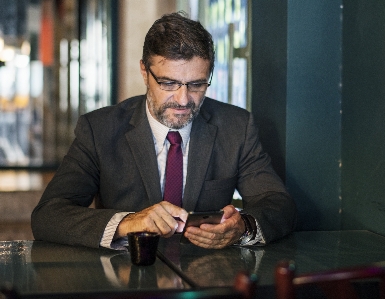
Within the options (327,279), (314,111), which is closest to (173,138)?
(314,111)

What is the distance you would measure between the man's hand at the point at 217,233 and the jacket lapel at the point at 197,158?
46 centimetres

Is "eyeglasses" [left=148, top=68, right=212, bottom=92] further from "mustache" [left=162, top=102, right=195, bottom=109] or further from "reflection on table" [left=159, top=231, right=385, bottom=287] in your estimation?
"reflection on table" [left=159, top=231, right=385, bottom=287]

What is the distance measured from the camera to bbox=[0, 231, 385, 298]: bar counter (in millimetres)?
1621

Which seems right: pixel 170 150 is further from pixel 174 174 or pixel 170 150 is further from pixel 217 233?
pixel 217 233

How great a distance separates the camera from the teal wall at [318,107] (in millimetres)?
2867

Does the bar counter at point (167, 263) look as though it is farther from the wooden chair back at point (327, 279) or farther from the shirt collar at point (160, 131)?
the shirt collar at point (160, 131)

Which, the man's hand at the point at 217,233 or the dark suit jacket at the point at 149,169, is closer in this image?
the man's hand at the point at 217,233

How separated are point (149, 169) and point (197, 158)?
0.71ft

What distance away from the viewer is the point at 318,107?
9.75 ft

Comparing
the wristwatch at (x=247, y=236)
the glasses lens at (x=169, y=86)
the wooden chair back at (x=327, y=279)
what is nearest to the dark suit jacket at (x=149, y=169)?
the wristwatch at (x=247, y=236)

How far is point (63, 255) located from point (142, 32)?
446cm

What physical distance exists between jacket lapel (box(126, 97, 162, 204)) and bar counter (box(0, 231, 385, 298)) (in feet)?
1.04

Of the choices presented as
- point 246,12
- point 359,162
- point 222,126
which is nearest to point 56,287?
point 222,126

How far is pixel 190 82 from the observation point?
2.49 m
